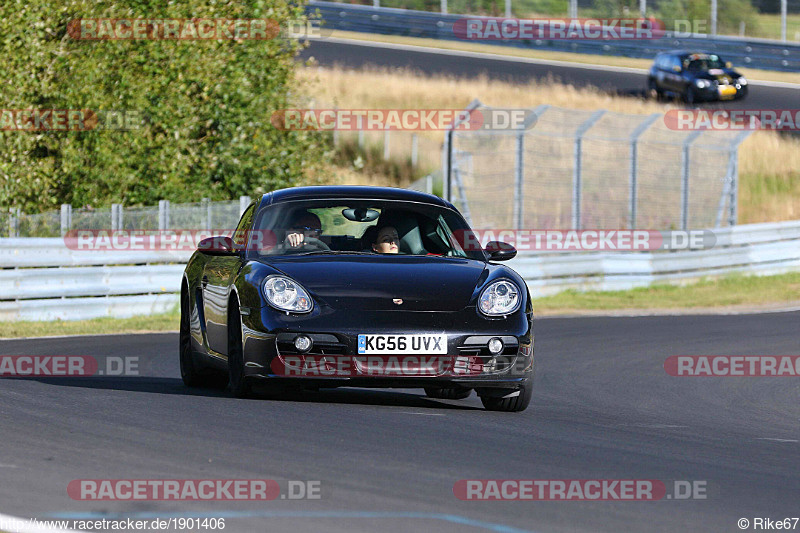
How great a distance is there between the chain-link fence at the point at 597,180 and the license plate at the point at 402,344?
49.4ft

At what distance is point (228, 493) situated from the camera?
5.94 metres

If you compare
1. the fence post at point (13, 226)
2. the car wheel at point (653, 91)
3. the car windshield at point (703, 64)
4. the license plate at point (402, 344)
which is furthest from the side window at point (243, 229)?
the car wheel at point (653, 91)

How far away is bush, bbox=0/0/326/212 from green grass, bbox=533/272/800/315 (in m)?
6.73

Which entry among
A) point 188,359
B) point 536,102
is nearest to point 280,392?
point 188,359

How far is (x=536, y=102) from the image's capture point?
4159 cm

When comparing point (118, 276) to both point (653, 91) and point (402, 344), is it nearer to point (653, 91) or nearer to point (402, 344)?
point (402, 344)

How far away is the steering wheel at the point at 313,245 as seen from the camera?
9.55 metres

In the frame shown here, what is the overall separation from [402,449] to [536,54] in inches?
1720

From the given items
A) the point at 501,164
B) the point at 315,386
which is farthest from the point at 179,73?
the point at 315,386

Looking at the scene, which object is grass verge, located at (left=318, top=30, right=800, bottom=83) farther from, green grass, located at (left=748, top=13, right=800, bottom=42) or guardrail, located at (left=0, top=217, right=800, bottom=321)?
guardrail, located at (left=0, top=217, right=800, bottom=321)

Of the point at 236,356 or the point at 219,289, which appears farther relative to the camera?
the point at 219,289

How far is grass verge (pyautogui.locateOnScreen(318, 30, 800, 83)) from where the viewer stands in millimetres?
45750

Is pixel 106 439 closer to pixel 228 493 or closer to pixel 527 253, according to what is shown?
pixel 228 493

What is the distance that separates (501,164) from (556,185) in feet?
11.3
